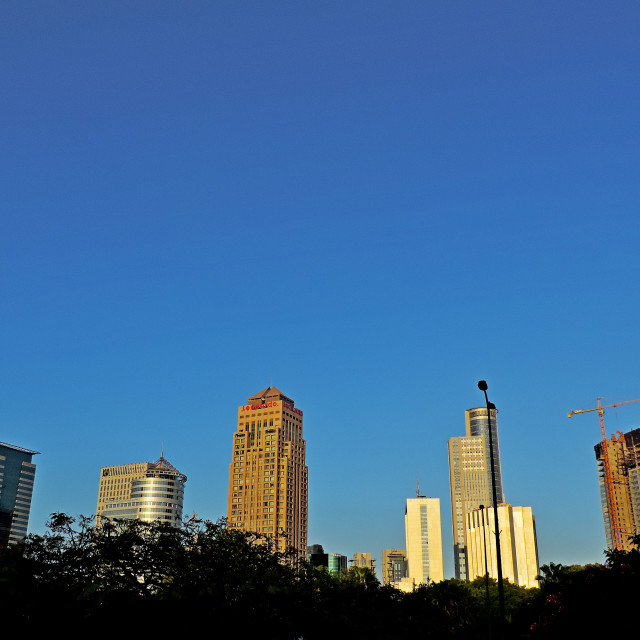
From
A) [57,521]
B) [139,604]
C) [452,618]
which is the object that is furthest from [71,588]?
[452,618]

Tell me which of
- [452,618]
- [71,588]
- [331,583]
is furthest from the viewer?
[452,618]

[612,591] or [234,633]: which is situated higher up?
[612,591]

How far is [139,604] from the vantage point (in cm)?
2723

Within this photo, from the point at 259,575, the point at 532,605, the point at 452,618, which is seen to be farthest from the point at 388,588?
the point at 259,575

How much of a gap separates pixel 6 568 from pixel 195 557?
1281cm

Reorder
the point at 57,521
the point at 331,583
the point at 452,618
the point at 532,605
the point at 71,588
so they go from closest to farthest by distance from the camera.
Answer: the point at 71,588, the point at 57,521, the point at 331,583, the point at 532,605, the point at 452,618

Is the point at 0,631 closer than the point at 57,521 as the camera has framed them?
Yes

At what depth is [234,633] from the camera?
93.6 feet

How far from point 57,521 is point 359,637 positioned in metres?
15.9

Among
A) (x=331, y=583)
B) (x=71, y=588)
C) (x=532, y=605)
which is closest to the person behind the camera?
(x=71, y=588)

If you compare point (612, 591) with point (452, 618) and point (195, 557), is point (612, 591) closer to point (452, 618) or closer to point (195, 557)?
point (195, 557)

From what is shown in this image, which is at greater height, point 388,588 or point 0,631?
point 388,588

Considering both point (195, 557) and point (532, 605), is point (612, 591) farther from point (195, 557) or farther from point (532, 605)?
point (195, 557)

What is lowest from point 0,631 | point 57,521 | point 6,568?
point 0,631
